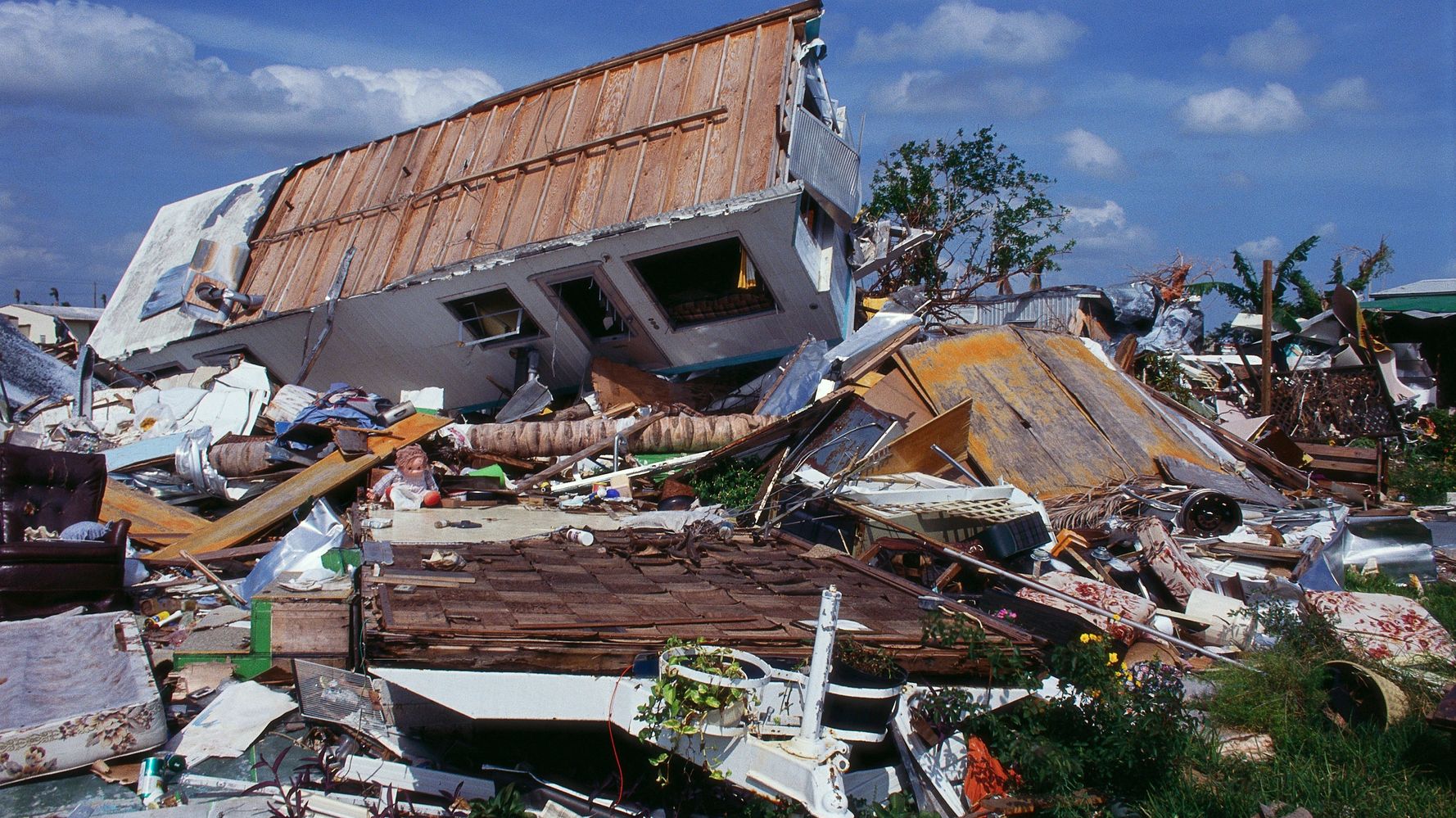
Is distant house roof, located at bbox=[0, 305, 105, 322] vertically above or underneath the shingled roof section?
above

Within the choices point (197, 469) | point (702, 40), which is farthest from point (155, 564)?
point (702, 40)

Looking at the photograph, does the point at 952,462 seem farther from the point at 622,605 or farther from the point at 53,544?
the point at 53,544

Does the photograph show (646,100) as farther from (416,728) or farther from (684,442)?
(416,728)

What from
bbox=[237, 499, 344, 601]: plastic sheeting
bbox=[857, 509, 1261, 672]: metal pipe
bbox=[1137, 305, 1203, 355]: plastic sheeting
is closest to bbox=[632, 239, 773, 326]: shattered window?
bbox=[857, 509, 1261, 672]: metal pipe

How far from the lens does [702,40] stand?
11953 millimetres

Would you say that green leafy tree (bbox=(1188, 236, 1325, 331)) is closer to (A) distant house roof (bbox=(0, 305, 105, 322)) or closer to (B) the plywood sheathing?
(B) the plywood sheathing

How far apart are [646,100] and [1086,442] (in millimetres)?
6645

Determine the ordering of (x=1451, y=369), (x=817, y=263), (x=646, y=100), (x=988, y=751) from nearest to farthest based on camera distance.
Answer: (x=988, y=751) < (x=817, y=263) < (x=646, y=100) < (x=1451, y=369)

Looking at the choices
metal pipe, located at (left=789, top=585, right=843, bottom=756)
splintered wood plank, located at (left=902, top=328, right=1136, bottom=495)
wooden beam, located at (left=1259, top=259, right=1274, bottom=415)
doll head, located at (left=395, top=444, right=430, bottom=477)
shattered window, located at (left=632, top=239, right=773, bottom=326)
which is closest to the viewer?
metal pipe, located at (left=789, top=585, right=843, bottom=756)

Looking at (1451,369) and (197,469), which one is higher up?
(1451,369)

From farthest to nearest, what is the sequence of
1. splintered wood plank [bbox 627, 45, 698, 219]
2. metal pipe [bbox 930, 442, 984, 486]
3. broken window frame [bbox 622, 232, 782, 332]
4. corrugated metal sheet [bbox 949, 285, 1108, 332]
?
1. corrugated metal sheet [bbox 949, 285, 1108, 332]
2. splintered wood plank [bbox 627, 45, 698, 219]
3. broken window frame [bbox 622, 232, 782, 332]
4. metal pipe [bbox 930, 442, 984, 486]

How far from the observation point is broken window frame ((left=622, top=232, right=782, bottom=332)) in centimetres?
1032

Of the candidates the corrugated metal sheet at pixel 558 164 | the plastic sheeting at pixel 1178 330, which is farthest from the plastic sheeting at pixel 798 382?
the plastic sheeting at pixel 1178 330

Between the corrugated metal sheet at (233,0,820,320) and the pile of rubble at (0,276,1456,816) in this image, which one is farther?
the corrugated metal sheet at (233,0,820,320)
